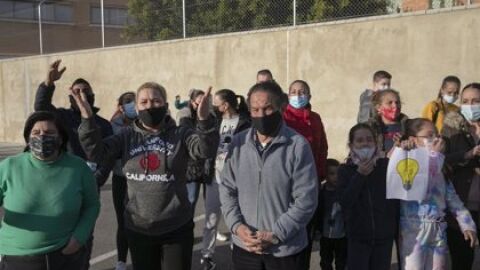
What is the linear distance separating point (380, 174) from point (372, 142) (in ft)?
0.84

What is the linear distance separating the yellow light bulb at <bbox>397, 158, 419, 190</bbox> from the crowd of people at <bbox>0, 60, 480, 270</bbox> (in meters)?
0.12

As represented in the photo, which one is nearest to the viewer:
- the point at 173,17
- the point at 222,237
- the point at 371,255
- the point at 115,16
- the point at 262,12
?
the point at 371,255

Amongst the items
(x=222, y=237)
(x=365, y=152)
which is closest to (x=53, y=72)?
(x=365, y=152)

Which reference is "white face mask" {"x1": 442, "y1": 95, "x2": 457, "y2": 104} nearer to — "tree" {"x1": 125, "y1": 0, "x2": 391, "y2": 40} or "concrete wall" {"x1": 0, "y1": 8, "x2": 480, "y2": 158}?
"concrete wall" {"x1": 0, "y1": 8, "x2": 480, "y2": 158}

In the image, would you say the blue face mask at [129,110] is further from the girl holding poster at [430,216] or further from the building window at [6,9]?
the building window at [6,9]

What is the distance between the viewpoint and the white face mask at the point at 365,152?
389cm

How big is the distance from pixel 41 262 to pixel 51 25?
91.3 ft

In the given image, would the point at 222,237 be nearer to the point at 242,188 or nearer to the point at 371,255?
the point at 371,255

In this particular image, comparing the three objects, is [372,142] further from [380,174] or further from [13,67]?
[13,67]

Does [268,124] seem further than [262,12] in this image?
No

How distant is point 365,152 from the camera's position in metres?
3.93

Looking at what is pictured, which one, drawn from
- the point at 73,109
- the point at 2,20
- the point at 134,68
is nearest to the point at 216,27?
the point at 134,68

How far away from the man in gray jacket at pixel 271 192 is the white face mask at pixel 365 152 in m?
0.67

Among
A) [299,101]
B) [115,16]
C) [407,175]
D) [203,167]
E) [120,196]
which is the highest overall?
[115,16]
